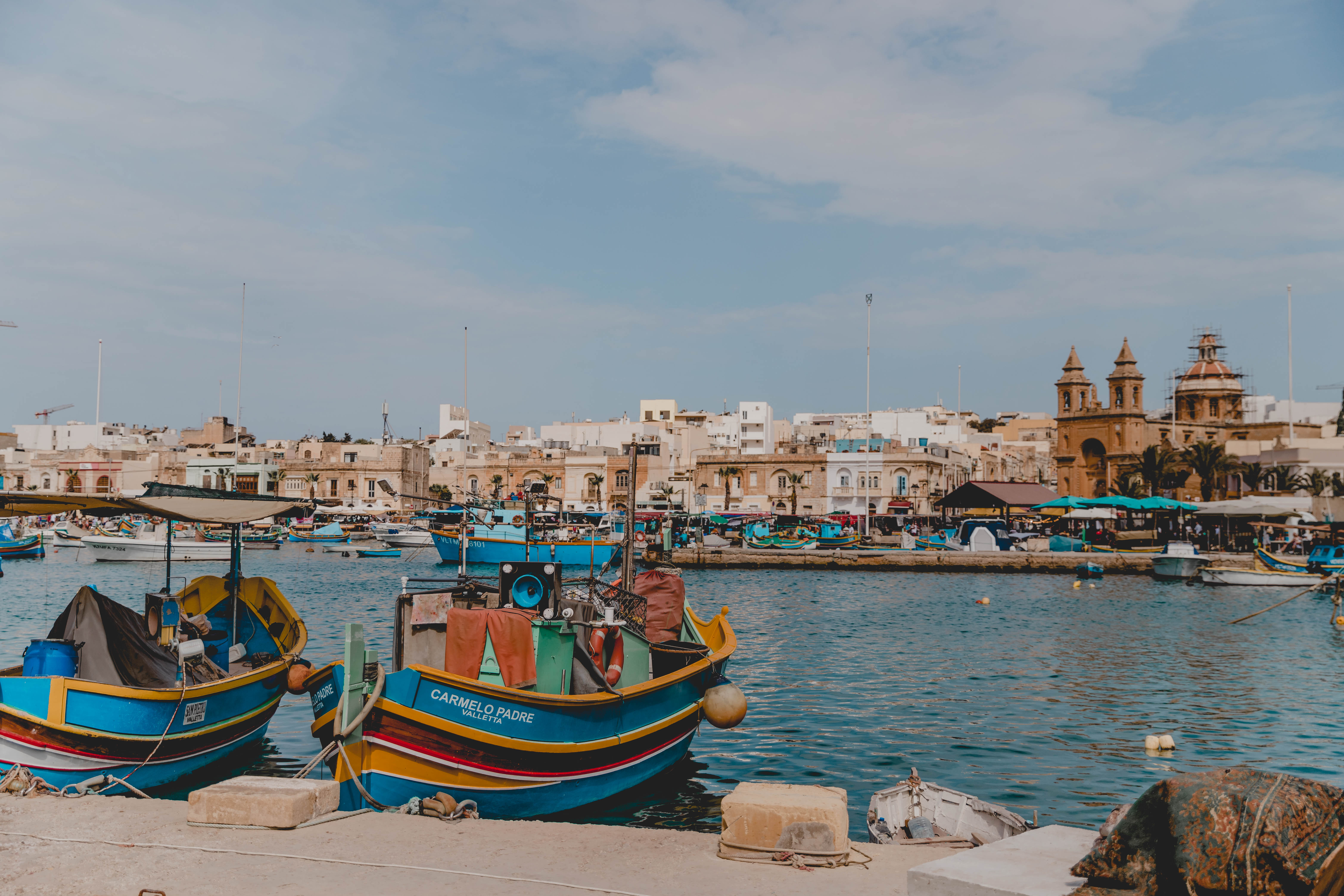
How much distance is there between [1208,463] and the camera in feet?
238

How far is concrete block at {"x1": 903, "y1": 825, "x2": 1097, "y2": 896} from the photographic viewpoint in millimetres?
4938

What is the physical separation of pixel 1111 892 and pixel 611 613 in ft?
23.4

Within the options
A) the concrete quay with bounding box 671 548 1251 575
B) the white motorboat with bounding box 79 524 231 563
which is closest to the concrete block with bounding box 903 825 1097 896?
the concrete quay with bounding box 671 548 1251 575

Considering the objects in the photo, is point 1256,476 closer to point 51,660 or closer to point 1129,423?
point 1129,423

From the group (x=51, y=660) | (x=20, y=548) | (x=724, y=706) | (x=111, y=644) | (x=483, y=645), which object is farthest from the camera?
(x=20, y=548)

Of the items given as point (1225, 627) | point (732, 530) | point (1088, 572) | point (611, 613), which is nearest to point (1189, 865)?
point (611, 613)

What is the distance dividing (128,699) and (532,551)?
41.9 m

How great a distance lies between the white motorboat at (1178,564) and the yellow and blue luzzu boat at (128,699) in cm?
4140

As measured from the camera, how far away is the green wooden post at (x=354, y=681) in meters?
8.34

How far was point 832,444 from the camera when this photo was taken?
90.6 m

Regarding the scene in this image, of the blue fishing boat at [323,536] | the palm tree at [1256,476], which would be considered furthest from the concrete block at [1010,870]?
the palm tree at [1256,476]

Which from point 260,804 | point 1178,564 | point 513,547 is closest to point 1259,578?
point 1178,564

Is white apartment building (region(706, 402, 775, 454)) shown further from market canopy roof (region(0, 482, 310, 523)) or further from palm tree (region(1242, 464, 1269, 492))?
market canopy roof (region(0, 482, 310, 523))

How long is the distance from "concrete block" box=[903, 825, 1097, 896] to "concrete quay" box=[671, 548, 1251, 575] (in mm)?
46716
